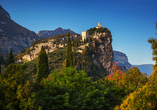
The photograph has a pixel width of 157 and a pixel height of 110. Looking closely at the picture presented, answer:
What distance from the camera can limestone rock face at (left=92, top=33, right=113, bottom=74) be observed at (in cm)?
9039

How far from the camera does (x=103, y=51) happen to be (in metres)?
93.6

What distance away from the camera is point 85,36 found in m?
94.6

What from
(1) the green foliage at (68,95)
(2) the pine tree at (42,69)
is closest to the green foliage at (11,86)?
(1) the green foliage at (68,95)

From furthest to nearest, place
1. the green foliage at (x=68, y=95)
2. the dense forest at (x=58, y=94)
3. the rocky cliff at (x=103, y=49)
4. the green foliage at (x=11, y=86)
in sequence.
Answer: the rocky cliff at (x=103, y=49)
the green foliage at (x=68, y=95)
the green foliage at (x=11, y=86)
the dense forest at (x=58, y=94)

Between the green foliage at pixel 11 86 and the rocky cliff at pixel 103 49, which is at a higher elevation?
the rocky cliff at pixel 103 49

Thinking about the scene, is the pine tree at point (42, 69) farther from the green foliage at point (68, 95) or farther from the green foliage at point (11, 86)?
Result: the green foliage at point (11, 86)

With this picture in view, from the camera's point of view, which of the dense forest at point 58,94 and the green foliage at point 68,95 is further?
the green foliage at point 68,95

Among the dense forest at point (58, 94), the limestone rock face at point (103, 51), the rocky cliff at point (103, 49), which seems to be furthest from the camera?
the limestone rock face at point (103, 51)

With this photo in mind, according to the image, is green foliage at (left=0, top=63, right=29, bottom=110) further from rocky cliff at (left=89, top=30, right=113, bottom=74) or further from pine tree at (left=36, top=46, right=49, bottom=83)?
rocky cliff at (left=89, top=30, right=113, bottom=74)

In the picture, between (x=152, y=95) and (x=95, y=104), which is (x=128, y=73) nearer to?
(x=95, y=104)

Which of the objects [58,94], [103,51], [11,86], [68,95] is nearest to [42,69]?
[58,94]

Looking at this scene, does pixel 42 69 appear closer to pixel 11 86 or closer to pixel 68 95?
pixel 68 95

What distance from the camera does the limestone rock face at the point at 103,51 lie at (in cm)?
9039

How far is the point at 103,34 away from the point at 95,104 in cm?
8641
